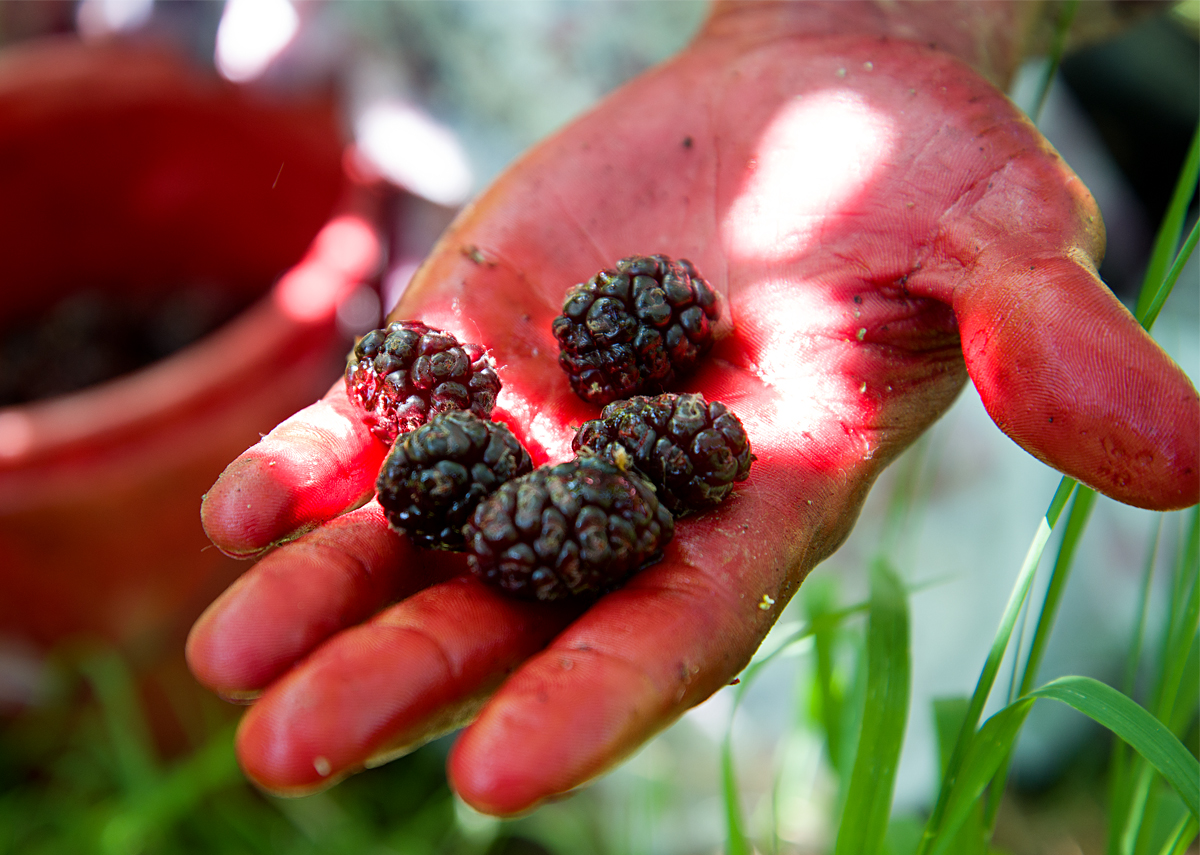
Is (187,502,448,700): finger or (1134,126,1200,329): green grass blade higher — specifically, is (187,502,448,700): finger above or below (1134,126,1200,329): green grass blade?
below

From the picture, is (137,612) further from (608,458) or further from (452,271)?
(608,458)

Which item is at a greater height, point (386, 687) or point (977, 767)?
point (386, 687)

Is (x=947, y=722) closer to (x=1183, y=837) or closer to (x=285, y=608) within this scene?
(x=1183, y=837)

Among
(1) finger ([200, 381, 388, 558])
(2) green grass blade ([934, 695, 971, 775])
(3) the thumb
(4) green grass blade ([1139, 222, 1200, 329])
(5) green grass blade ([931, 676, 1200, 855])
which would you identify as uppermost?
(4) green grass blade ([1139, 222, 1200, 329])

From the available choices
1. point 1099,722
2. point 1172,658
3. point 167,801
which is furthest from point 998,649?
point 167,801

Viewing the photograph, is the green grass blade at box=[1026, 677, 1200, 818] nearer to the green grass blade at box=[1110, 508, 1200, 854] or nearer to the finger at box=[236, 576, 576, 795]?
the green grass blade at box=[1110, 508, 1200, 854]

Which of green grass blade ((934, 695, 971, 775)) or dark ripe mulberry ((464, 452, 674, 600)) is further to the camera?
green grass blade ((934, 695, 971, 775))

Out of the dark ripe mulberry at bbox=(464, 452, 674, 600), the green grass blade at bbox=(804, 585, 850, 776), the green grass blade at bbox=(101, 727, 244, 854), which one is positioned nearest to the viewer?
the dark ripe mulberry at bbox=(464, 452, 674, 600)

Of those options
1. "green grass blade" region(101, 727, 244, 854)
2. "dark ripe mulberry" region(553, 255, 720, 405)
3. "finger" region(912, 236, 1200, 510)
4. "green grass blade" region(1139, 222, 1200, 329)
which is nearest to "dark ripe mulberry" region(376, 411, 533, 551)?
"dark ripe mulberry" region(553, 255, 720, 405)
